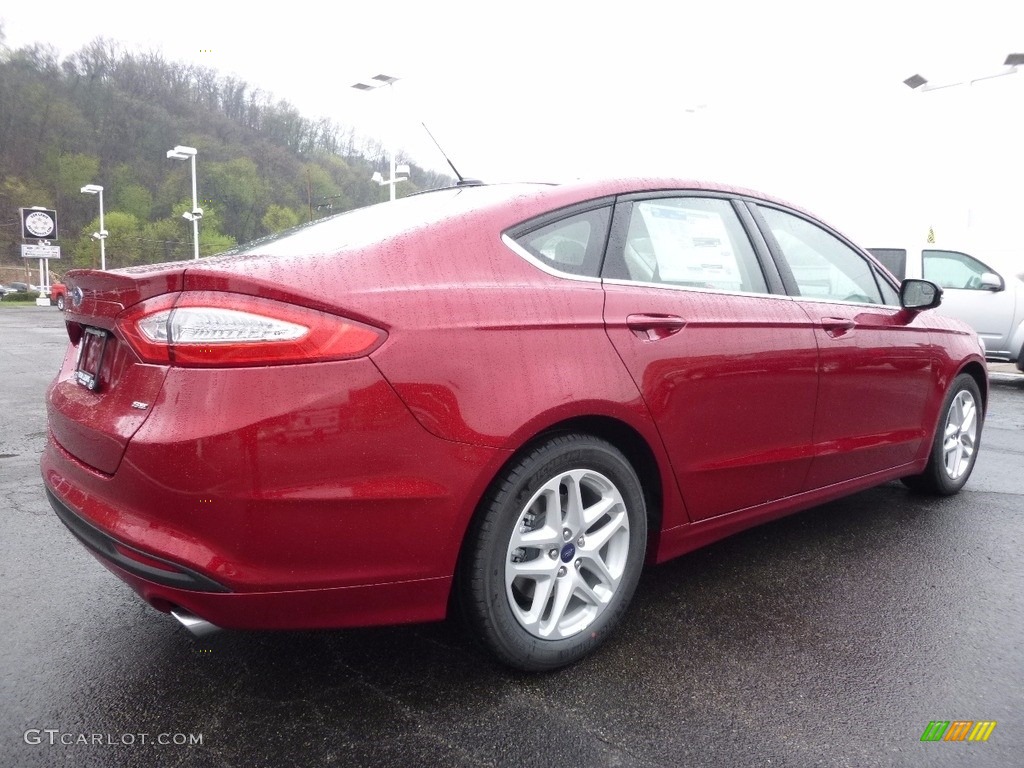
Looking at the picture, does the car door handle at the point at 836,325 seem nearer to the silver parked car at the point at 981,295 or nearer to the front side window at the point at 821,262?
the front side window at the point at 821,262

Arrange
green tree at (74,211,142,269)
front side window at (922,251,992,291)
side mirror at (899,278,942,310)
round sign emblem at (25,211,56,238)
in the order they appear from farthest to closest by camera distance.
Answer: green tree at (74,211,142,269)
round sign emblem at (25,211,56,238)
front side window at (922,251,992,291)
side mirror at (899,278,942,310)

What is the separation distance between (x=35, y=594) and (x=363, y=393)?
1.81 m

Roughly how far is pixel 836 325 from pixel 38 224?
192 feet

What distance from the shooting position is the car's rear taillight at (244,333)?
5.89 feet

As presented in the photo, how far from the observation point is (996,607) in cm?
286

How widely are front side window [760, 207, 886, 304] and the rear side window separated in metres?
1.02

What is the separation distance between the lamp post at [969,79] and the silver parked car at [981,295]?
1137 cm

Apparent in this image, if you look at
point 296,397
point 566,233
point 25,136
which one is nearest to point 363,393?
point 296,397

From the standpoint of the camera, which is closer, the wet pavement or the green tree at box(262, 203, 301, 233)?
the wet pavement

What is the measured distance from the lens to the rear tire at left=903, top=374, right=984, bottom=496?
408 centimetres

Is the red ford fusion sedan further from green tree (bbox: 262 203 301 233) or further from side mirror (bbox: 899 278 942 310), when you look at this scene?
green tree (bbox: 262 203 301 233)

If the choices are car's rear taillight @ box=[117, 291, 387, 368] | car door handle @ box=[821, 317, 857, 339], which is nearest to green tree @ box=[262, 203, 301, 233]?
car door handle @ box=[821, 317, 857, 339]

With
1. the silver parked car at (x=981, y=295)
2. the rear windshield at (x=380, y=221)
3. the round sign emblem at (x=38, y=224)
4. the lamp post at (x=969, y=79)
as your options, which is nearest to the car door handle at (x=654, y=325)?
the rear windshield at (x=380, y=221)

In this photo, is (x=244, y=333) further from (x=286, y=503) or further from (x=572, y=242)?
(x=572, y=242)
